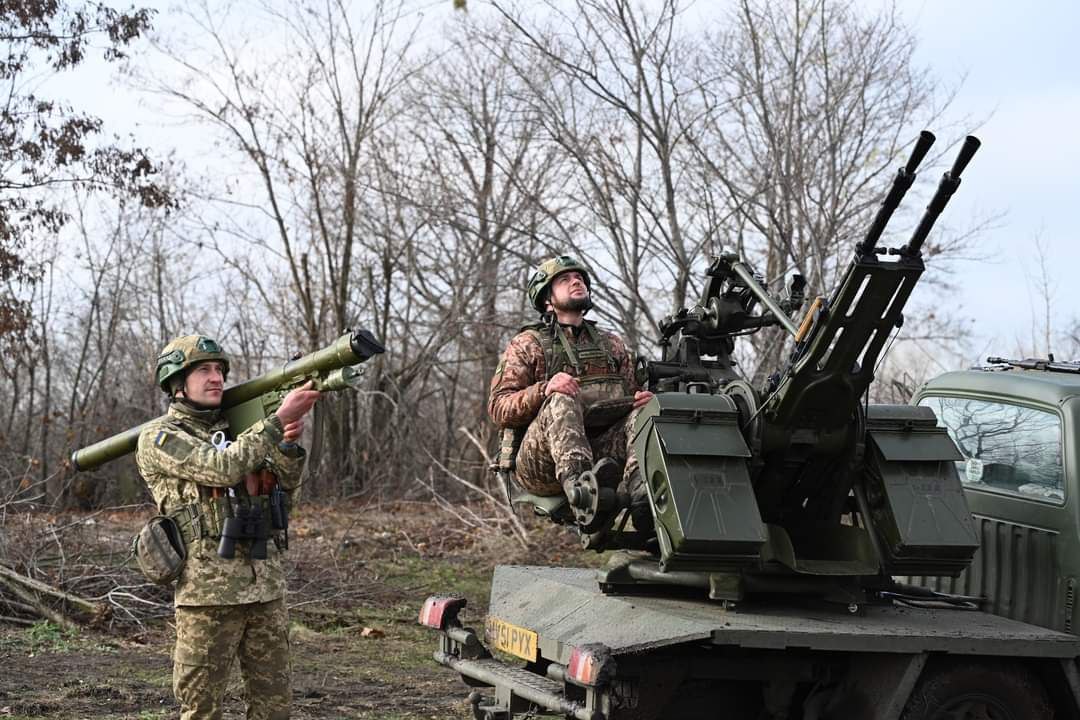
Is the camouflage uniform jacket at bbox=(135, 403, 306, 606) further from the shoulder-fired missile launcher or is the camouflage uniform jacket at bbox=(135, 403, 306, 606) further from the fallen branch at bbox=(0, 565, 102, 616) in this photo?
the fallen branch at bbox=(0, 565, 102, 616)

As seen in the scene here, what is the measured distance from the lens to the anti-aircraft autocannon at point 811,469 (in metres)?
5.39

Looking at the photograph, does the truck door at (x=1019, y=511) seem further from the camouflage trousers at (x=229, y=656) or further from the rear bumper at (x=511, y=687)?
the camouflage trousers at (x=229, y=656)

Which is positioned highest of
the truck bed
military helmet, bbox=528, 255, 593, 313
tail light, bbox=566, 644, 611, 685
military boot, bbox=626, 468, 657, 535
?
military helmet, bbox=528, 255, 593, 313

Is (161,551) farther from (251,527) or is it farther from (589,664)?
(589,664)

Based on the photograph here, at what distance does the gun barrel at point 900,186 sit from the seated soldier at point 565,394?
1511 millimetres

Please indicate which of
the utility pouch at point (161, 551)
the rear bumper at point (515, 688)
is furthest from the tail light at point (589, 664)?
the utility pouch at point (161, 551)

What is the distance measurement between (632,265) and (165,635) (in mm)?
7295

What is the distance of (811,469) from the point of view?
593 centimetres

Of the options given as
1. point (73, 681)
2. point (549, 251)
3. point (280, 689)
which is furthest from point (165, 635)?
point (549, 251)

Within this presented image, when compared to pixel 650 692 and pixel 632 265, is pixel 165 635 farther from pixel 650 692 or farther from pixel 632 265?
pixel 632 265

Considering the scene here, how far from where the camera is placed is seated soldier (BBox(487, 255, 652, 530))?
19.9 feet

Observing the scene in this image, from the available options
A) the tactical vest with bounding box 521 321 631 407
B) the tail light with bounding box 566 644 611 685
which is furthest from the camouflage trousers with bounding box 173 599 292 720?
the tactical vest with bounding box 521 321 631 407

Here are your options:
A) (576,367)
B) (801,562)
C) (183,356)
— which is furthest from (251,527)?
(801,562)

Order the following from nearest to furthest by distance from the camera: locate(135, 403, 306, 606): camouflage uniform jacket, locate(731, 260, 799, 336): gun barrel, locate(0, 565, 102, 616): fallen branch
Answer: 1. locate(135, 403, 306, 606): camouflage uniform jacket
2. locate(731, 260, 799, 336): gun barrel
3. locate(0, 565, 102, 616): fallen branch
